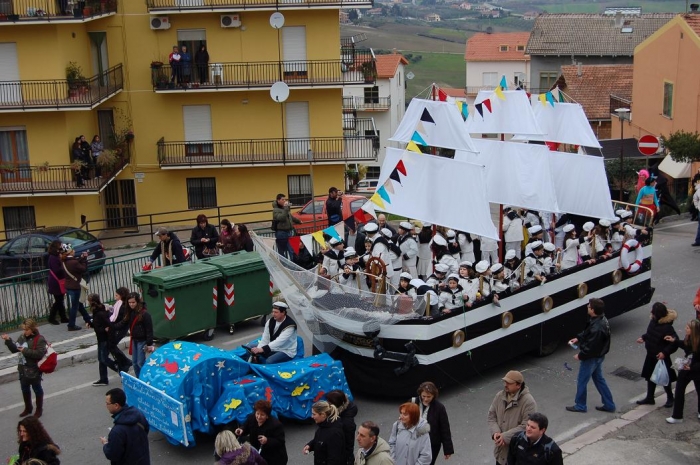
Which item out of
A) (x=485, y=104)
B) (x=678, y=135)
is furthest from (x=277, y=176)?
(x=485, y=104)

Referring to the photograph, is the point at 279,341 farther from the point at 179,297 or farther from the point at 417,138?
the point at 417,138

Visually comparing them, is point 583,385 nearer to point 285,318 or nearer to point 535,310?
point 535,310

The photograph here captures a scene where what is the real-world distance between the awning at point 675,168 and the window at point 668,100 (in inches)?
96.7

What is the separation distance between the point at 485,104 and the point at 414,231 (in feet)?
9.70

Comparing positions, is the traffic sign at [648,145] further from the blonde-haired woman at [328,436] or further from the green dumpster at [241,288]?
the blonde-haired woman at [328,436]

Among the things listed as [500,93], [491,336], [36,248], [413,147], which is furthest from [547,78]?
[491,336]

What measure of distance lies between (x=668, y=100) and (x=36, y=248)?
23.3 metres

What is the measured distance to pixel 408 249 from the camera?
16.8 metres

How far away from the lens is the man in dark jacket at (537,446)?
8797 mm

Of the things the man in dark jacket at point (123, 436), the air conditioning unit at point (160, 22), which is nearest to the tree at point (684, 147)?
the air conditioning unit at point (160, 22)

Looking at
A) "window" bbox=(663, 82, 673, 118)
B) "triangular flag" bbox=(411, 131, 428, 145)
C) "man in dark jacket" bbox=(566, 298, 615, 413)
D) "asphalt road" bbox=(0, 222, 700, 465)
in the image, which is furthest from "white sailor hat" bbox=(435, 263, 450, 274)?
"window" bbox=(663, 82, 673, 118)

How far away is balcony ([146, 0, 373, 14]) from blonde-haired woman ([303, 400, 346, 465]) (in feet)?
80.9

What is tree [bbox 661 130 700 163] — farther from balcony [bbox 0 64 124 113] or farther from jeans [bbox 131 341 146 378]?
jeans [bbox 131 341 146 378]

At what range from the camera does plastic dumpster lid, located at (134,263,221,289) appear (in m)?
15.5
